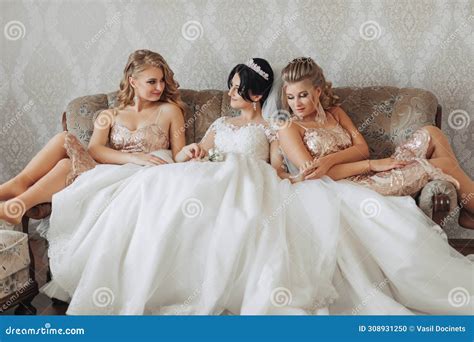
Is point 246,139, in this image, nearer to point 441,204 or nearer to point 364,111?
point 364,111

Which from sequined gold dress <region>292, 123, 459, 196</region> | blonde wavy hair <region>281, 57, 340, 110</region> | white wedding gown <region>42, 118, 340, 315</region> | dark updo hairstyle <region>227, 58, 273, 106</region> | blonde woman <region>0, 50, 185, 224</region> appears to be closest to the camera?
white wedding gown <region>42, 118, 340, 315</region>

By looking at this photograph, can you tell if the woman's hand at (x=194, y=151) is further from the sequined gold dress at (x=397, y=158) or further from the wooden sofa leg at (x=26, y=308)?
the wooden sofa leg at (x=26, y=308)

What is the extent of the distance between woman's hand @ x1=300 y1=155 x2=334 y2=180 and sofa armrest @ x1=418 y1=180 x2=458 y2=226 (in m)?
0.55

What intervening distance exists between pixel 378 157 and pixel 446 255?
100 centimetres

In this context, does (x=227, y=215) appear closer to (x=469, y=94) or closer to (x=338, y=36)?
(x=338, y=36)

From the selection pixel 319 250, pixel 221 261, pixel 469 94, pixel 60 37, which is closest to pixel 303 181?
pixel 319 250

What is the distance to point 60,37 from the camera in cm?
444

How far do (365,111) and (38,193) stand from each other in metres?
2.04

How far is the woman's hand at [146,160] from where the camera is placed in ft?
11.9

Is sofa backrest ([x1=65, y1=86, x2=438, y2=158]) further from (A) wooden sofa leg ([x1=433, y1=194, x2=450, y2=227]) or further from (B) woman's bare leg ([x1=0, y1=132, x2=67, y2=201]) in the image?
(A) wooden sofa leg ([x1=433, y1=194, x2=450, y2=227])

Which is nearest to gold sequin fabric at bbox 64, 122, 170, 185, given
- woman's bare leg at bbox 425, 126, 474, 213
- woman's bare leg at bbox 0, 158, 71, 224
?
woman's bare leg at bbox 0, 158, 71, 224

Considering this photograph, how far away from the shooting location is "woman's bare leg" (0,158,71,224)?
324cm

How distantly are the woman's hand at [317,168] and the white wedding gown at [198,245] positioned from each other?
0.20m

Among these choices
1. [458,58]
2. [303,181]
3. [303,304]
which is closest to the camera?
[303,304]
